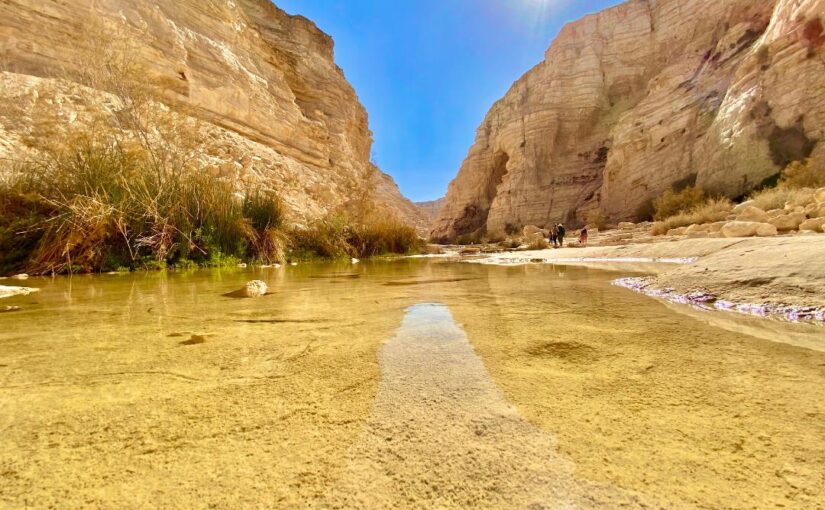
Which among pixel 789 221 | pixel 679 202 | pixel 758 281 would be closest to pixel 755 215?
pixel 789 221

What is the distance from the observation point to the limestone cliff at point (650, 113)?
9789 millimetres

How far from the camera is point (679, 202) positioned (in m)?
11.4

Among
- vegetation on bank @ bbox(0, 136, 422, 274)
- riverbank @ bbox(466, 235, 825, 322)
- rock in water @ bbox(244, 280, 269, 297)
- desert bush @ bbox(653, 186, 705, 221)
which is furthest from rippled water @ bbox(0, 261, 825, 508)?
desert bush @ bbox(653, 186, 705, 221)

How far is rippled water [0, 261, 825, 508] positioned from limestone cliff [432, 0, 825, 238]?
1280 centimetres

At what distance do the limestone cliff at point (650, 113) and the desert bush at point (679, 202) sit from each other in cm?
66

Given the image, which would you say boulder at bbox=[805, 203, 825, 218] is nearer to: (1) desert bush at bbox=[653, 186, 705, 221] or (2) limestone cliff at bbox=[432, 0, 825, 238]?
(2) limestone cliff at bbox=[432, 0, 825, 238]

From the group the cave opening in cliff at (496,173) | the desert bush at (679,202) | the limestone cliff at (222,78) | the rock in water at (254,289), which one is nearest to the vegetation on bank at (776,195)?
the desert bush at (679,202)

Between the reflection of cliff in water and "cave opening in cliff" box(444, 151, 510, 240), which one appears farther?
"cave opening in cliff" box(444, 151, 510, 240)

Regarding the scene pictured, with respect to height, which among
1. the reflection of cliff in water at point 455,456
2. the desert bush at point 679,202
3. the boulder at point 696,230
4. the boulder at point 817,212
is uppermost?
the desert bush at point 679,202

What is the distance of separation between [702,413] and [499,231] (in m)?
20.9

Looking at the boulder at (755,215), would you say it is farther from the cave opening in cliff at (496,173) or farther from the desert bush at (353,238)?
the cave opening in cliff at (496,173)

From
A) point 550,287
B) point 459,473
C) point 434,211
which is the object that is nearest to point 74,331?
point 459,473

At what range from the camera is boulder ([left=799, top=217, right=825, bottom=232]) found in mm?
4922

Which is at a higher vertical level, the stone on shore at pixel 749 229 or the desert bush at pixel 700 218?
the desert bush at pixel 700 218
